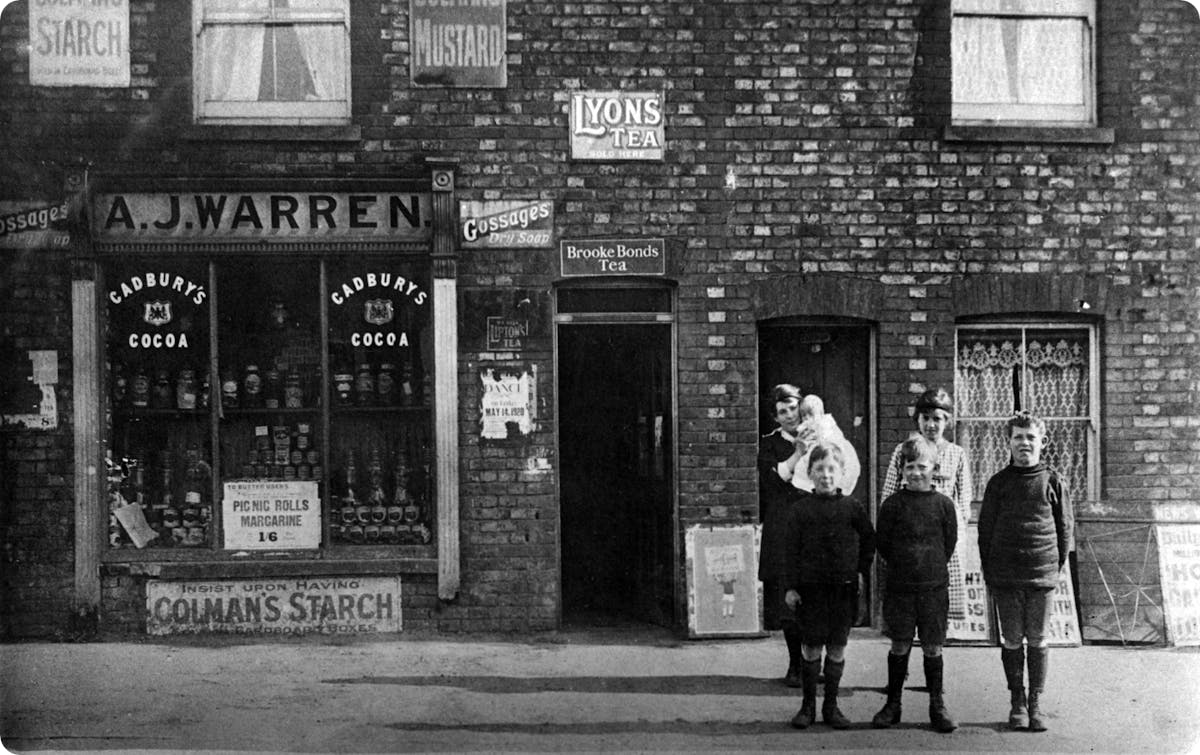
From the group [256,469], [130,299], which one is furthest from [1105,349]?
[130,299]

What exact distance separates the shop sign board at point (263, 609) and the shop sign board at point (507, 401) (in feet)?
5.23

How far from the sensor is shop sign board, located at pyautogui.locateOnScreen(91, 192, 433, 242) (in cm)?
800

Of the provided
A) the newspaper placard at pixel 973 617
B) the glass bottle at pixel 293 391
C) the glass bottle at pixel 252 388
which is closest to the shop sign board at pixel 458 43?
the glass bottle at pixel 293 391

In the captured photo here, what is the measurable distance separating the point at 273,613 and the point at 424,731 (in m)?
2.41

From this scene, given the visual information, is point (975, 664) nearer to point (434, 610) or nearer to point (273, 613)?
point (434, 610)

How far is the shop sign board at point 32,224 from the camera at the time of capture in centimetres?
796

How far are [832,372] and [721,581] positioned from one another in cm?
184

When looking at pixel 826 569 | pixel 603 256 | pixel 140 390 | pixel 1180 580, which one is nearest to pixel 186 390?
pixel 140 390

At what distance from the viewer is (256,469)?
324 inches

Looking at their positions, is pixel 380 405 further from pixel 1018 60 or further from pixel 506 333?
pixel 1018 60

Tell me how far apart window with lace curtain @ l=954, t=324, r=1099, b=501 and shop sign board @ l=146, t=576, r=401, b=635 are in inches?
187

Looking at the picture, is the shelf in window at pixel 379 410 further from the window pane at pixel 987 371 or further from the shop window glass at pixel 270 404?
the window pane at pixel 987 371

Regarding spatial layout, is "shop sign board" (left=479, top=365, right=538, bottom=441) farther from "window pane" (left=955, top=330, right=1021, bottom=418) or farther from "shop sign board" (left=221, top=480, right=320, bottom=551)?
"window pane" (left=955, top=330, right=1021, bottom=418)

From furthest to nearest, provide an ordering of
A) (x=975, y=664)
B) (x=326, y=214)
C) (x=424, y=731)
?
(x=326, y=214), (x=975, y=664), (x=424, y=731)
